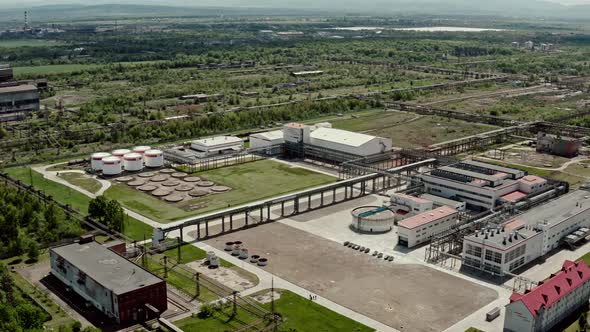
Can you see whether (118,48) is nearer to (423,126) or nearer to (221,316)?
(423,126)

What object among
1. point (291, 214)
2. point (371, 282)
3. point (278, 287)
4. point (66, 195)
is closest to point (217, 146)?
point (66, 195)

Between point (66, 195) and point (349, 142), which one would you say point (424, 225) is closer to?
point (349, 142)

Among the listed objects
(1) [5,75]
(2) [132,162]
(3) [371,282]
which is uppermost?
(1) [5,75]

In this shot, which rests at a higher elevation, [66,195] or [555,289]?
[555,289]

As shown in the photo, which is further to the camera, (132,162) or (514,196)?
(132,162)

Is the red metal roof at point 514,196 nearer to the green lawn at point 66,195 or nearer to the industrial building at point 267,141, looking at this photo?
the industrial building at point 267,141

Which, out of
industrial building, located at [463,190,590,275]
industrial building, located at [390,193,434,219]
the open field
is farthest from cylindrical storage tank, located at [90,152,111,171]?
industrial building, located at [463,190,590,275]

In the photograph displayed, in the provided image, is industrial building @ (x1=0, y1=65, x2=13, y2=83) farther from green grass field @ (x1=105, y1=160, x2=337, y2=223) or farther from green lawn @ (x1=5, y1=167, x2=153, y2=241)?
green grass field @ (x1=105, y1=160, x2=337, y2=223)
